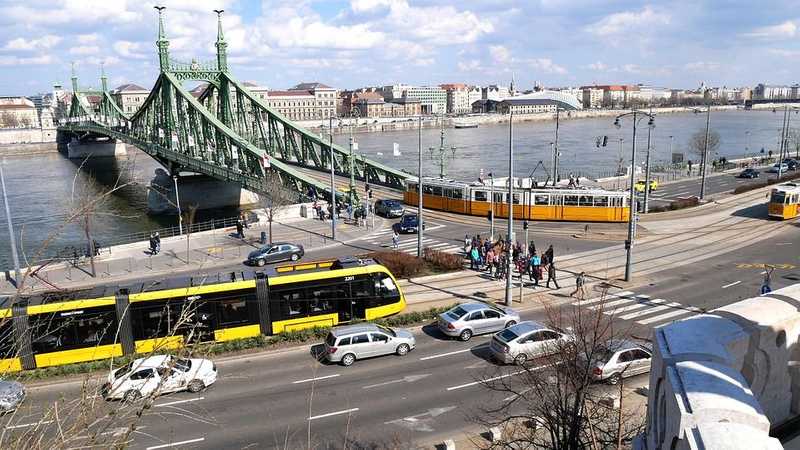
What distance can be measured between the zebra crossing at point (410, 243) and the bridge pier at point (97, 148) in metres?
97.7

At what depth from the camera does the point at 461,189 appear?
40000mm

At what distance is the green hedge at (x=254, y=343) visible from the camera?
16203 mm

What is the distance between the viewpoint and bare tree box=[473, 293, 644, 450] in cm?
959

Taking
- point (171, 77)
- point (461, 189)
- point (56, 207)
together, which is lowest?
point (56, 207)

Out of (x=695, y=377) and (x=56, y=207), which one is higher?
(x=695, y=377)

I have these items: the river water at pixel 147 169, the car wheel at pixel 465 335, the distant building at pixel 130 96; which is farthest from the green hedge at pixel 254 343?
the distant building at pixel 130 96

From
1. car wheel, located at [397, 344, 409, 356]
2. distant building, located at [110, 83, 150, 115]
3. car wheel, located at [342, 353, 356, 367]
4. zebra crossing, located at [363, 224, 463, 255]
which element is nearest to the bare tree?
car wheel, located at [397, 344, 409, 356]

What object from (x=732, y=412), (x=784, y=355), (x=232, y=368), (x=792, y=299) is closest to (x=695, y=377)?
(x=732, y=412)

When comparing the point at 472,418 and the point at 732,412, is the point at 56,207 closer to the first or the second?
the point at 472,418

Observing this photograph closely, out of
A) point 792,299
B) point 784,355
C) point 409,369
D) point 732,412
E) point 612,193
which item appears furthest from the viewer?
point 612,193

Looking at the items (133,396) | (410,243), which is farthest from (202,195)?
(133,396)

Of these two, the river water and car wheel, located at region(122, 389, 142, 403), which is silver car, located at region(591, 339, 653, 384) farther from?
the river water

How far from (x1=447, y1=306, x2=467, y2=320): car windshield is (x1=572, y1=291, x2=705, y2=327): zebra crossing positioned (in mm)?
4128

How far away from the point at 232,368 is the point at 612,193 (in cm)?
2743
